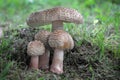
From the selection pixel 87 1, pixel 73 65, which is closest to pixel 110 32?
pixel 73 65

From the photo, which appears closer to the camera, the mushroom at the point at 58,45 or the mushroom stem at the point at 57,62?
the mushroom at the point at 58,45

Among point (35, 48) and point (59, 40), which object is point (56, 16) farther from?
point (35, 48)

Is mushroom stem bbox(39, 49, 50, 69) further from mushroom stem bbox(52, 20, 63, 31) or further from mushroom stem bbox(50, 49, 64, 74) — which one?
mushroom stem bbox(52, 20, 63, 31)

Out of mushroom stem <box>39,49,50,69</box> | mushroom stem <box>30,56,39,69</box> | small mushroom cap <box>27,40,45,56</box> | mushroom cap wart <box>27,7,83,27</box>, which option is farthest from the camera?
mushroom stem <box>39,49,50,69</box>

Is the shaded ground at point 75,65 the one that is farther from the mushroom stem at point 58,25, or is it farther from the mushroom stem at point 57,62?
the mushroom stem at point 58,25

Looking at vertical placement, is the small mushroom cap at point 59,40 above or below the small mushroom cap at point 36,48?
above

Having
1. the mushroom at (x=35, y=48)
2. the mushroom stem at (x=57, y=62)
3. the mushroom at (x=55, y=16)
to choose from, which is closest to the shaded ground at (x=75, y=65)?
the mushroom stem at (x=57, y=62)

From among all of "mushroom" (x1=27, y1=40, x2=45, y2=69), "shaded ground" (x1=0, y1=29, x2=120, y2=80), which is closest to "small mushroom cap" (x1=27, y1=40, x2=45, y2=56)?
"mushroom" (x1=27, y1=40, x2=45, y2=69)

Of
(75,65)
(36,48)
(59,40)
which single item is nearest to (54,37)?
Answer: (59,40)
